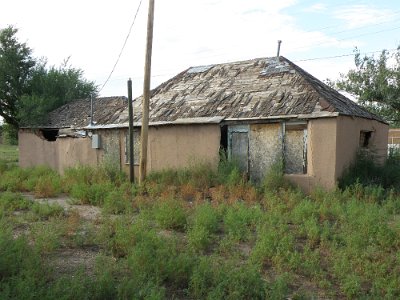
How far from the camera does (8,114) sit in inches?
1037

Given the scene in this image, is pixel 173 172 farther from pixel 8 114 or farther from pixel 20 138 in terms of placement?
pixel 8 114

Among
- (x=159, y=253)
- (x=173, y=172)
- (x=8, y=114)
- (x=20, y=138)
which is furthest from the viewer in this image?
(x=8, y=114)

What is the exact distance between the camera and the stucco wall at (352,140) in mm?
11602

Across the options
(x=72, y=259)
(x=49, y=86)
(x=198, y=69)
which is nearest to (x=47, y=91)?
(x=49, y=86)

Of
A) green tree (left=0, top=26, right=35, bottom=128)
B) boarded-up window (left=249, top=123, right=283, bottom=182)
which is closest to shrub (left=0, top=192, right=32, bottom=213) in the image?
boarded-up window (left=249, top=123, right=283, bottom=182)

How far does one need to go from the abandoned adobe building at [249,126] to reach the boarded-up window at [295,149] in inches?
1.2

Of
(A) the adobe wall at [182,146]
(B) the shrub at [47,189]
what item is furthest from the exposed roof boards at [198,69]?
(B) the shrub at [47,189]

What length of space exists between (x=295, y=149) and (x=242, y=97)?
114 inches

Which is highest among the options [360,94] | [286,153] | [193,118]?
[360,94]

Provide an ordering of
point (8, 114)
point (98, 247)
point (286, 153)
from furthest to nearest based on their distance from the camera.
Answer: point (8, 114) < point (286, 153) < point (98, 247)

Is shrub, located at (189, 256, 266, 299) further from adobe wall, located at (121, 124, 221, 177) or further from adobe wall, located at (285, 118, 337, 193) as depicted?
adobe wall, located at (121, 124, 221, 177)

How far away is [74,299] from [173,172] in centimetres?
933

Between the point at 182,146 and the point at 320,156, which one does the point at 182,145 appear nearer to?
the point at 182,146

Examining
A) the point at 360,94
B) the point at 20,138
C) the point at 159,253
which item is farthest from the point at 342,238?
the point at 20,138
